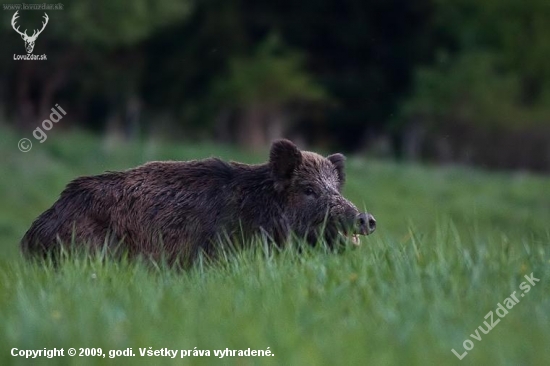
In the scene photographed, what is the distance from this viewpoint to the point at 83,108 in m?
37.6

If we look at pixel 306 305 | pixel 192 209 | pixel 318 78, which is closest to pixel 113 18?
pixel 318 78

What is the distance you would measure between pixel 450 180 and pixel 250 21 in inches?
599

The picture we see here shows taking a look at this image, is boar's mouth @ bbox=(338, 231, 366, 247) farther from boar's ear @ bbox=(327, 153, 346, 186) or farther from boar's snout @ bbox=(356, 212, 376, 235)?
boar's ear @ bbox=(327, 153, 346, 186)

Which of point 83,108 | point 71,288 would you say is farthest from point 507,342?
point 83,108

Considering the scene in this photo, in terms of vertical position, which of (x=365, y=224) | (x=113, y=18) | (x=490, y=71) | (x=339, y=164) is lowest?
(x=490, y=71)

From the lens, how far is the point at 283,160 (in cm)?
821

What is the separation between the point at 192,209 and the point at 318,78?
30218 mm

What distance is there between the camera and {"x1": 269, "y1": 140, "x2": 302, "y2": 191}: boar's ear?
8.18 meters

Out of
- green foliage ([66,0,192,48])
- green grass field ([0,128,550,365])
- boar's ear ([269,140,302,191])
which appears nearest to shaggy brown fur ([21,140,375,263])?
boar's ear ([269,140,302,191])

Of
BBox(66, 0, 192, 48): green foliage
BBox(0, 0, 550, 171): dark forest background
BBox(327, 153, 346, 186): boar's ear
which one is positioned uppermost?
BBox(327, 153, 346, 186): boar's ear

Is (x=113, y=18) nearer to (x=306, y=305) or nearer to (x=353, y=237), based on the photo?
(x=353, y=237)

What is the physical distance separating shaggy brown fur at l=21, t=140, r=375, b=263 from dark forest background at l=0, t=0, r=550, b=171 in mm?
23083

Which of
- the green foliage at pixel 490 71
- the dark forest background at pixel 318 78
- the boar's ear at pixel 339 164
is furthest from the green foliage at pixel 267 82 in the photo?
the boar's ear at pixel 339 164

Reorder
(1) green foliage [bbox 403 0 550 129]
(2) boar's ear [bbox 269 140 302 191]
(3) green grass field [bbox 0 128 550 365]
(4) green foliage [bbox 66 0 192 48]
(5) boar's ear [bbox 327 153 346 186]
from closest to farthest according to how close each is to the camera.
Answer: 1. (3) green grass field [bbox 0 128 550 365]
2. (2) boar's ear [bbox 269 140 302 191]
3. (5) boar's ear [bbox 327 153 346 186]
4. (4) green foliage [bbox 66 0 192 48]
5. (1) green foliage [bbox 403 0 550 129]
